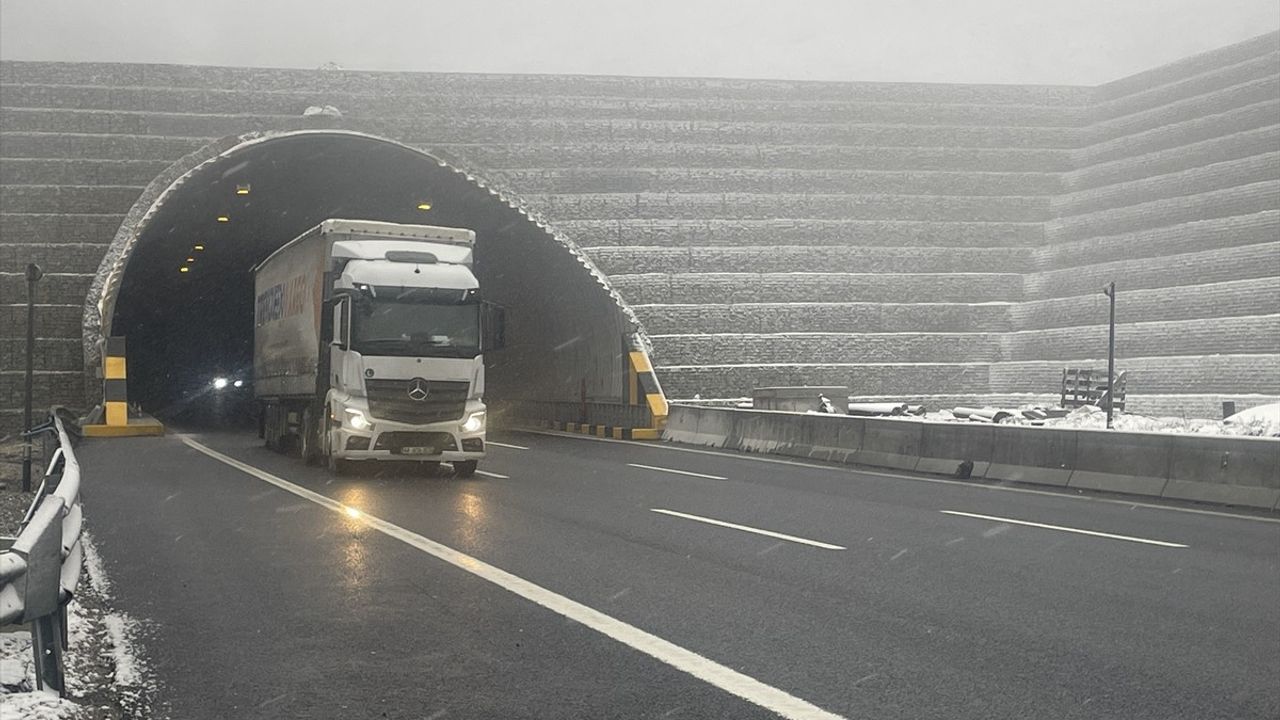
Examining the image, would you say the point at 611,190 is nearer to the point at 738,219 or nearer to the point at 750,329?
the point at 738,219

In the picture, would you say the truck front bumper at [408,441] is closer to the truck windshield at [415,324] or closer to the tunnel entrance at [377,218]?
the truck windshield at [415,324]

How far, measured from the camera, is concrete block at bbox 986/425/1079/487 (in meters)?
16.4

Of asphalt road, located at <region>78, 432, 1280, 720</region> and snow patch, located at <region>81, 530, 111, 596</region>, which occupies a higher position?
asphalt road, located at <region>78, 432, 1280, 720</region>

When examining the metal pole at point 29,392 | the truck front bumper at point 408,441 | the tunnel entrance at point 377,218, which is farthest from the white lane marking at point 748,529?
the tunnel entrance at point 377,218

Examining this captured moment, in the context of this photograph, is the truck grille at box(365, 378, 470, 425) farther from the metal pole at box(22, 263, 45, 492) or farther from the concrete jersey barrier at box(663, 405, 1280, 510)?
the concrete jersey barrier at box(663, 405, 1280, 510)

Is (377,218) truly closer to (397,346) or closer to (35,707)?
(397,346)

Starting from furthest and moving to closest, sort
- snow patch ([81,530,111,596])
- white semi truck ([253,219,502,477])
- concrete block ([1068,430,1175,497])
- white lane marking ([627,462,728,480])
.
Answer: white lane marking ([627,462,728,480]) → white semi truck ([253,219,502,477]) → concrete block ([1068,430,1175,497]) → snow patch ([81,530,111,596])

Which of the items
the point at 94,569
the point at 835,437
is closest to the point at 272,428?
the point at 835,437

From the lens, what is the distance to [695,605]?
Result: 25.3 feet

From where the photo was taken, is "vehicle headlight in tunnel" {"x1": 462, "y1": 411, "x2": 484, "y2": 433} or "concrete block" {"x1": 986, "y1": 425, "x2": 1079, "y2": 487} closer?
"concrete block" {"x1": 986, "y1": 425, "x2": 1079, "y2": 487}

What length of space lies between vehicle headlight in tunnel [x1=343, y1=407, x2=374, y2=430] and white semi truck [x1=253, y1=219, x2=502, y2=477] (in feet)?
0.05

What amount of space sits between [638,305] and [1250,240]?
60.4 feet

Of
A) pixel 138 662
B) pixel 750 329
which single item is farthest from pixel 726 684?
pixel 750 329

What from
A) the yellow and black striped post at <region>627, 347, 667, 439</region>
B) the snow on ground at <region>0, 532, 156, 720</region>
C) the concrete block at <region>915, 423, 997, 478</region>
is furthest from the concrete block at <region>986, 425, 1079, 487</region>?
the snow on ground at <region>0, 532, 156, 720</region>
